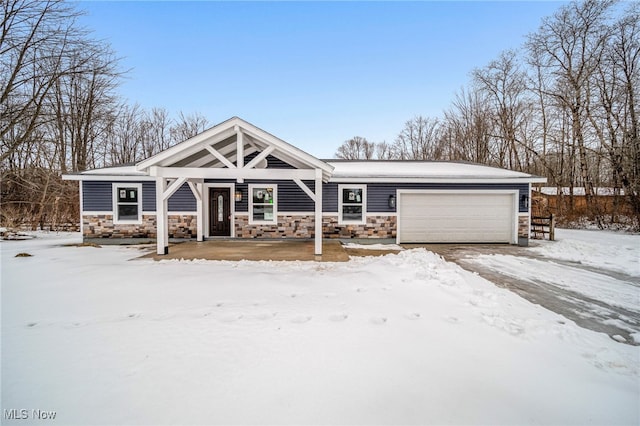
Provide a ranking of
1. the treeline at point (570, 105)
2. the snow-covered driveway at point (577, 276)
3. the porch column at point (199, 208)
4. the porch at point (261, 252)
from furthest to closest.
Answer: the treeline at point (570, 105)
the porch column at point (199, 208)
the porch at point (261, 252)
the snow-covered driveway at point (577, 276)

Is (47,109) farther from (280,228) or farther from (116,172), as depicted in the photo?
(280,228)

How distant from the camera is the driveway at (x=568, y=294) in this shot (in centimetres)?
342

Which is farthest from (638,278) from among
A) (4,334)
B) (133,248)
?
(133,248)

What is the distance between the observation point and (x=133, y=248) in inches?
332

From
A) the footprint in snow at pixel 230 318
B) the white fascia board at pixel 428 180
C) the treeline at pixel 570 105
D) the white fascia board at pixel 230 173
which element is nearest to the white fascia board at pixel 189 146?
the white fascia board at pixel 230 173

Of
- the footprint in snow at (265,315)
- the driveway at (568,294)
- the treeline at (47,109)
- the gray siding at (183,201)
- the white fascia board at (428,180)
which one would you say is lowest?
the driveway at (568,294)

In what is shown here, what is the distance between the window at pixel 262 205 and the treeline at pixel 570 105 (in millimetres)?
16030

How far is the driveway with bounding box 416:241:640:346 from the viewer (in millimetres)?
3420

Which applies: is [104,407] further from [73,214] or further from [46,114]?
[73,214]

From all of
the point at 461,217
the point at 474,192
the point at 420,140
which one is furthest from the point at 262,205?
the point at 420,140

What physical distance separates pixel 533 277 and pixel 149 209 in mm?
11225

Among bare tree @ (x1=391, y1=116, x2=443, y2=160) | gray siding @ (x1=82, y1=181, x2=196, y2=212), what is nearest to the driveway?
gray siding @ (x1=82, y1=181, x2=196, y2=212)

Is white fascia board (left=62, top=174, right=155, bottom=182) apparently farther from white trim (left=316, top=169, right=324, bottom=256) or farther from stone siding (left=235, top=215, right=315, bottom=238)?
white trim (left=316, top=169, right=324, bottom=256)

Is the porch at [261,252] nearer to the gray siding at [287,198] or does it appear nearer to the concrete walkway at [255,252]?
the concrete walkway at [255,252]
